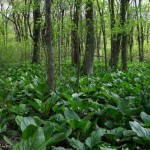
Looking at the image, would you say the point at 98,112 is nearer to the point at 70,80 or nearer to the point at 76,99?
the point at 76,99

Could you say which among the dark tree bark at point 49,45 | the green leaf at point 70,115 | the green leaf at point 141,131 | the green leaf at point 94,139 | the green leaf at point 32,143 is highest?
the dark tree bark at point 49,45

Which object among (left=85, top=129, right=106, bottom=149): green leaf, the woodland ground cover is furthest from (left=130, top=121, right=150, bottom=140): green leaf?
(left=85, top=129, right=106, bottom=149): green leaf

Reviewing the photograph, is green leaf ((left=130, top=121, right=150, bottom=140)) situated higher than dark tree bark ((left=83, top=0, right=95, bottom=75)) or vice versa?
dark tree bark ((left=83, top=0, right=95, bottom=75))

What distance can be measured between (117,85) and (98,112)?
9.30 ft

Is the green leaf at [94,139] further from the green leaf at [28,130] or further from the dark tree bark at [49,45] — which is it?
the dark tree bark at [49,45]

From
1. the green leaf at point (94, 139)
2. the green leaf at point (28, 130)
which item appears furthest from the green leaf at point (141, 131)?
the green leaf at point (28, 130)

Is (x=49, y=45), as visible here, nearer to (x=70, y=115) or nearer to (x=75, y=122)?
(x=70, y=115)

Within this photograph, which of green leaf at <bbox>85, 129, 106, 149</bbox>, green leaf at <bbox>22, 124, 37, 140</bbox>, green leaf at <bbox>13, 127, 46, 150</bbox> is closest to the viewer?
green leaf at <bbox>13, 127, 46, 150</bbox>

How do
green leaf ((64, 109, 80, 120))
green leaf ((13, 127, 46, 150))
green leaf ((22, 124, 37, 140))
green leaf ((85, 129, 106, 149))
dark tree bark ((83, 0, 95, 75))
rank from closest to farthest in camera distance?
green leaf ((13, 127, 46, 150)), green leaf ((22, 124, 37, 140)), green leaf ((85, 129, 106, 149)), green leaf ((64, 109, 80, 120)), dark tree bark ((83, 0, 95, 75))

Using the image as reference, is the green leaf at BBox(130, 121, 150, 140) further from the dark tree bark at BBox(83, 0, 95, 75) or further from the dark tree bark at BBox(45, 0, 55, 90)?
the dark tree bark at BBox(83, 0, 95, 75)

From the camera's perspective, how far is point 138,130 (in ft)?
12.5

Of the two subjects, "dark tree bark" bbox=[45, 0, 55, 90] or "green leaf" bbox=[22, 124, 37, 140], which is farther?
"dark tree bark" bbox=[45, 0, 55, 90]

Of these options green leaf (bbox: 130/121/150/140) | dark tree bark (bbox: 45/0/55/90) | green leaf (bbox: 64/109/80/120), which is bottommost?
green leaf (bbox: 130/121/150/140)

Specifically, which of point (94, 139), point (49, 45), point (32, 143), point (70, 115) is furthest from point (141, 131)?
point (49, 45)
